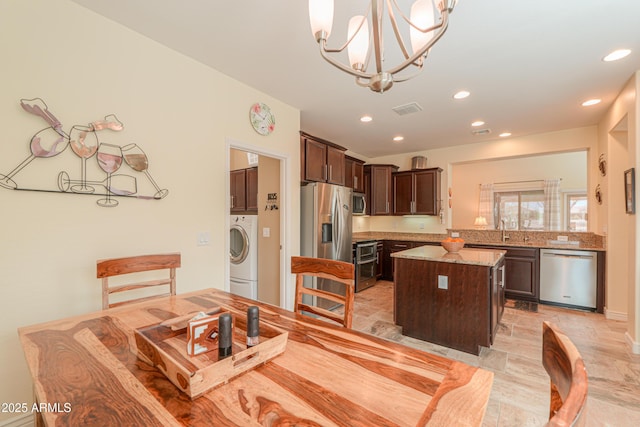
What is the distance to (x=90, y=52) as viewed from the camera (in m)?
1.83

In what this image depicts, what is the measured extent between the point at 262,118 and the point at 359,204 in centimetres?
295

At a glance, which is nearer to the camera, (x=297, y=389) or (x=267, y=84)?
(x=297, y=389)

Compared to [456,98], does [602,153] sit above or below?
below

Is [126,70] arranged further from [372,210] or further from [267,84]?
[372,210]

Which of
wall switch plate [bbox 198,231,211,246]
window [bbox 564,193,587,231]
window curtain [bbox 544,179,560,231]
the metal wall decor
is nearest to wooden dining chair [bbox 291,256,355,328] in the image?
wall switch plate [bbox 198,231,211,246]

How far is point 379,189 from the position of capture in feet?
18.6

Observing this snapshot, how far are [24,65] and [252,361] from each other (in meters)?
2.17

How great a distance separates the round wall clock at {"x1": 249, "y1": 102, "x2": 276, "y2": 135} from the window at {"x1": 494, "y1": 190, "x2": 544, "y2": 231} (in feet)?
23.4

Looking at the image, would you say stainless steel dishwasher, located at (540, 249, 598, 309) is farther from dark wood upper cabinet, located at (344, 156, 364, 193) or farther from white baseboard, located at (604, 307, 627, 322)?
dark wood upper cabinet, located at (344, 156, 364, 193)

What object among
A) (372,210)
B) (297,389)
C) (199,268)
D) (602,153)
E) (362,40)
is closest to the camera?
(297,389)

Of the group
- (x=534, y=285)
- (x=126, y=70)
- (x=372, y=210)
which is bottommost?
(x=534, y=285)

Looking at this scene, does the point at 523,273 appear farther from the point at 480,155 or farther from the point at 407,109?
the point at 407,109

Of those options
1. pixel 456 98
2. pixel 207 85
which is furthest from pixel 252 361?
pixel 456 98

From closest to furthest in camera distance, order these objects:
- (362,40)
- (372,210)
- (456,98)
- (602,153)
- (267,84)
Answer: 1. (362,40)
2. (267,84)
3. (456,98)
4. (602,153)
5. (372,210)
